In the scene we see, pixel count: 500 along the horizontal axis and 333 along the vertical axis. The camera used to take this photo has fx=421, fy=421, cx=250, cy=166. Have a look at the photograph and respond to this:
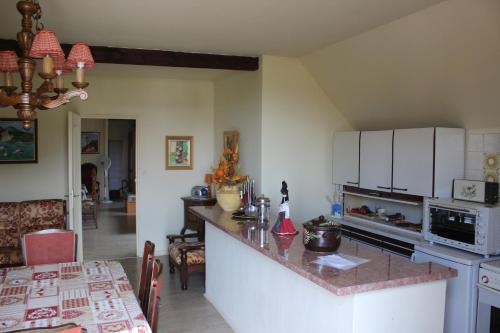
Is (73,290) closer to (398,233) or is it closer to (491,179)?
(398,233)

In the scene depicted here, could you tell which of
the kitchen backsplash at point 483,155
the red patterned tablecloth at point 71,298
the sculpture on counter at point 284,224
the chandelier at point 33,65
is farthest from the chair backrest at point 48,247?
the kitchen backsplash at point 483,155

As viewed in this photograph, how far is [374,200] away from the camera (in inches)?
196

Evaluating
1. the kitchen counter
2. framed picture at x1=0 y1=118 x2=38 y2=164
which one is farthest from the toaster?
the kitchen counter

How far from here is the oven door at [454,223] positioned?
323cm

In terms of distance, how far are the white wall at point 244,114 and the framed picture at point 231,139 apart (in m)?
0.07

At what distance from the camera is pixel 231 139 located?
18.4 feet

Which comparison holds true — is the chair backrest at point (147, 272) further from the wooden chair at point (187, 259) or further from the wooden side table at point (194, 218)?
the wooden side table at point (194, 218)

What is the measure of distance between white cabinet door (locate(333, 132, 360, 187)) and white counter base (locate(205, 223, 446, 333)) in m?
1.68

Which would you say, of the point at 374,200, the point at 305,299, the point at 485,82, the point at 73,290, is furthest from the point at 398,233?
the point at 73,290

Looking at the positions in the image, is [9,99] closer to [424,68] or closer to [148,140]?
[424,68]

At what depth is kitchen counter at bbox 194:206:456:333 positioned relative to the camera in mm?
2139

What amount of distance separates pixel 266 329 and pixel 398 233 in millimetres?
1763

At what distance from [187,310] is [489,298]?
2609mm

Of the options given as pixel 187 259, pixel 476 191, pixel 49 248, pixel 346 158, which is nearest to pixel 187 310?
pixel 187 259
